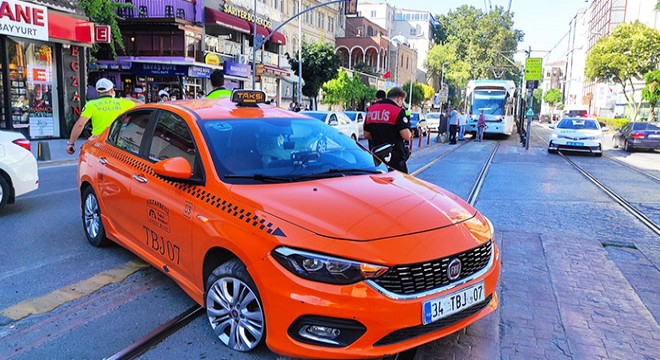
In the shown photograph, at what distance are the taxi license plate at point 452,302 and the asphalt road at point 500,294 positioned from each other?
1.41 feet

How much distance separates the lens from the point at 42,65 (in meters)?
18.1

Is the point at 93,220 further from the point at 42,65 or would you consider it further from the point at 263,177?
the point at 42,65

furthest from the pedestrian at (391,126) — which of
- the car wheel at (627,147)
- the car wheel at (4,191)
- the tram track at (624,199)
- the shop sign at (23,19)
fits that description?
the car wheel at (627,147)

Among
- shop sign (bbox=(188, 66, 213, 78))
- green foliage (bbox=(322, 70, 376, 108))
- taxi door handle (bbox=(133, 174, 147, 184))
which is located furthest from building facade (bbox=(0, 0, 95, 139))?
green foliage (bbox=(322, 70, 376, 108))

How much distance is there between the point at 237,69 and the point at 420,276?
30.1 meters

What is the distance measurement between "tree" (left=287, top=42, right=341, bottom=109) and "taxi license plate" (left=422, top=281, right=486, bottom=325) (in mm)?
37738

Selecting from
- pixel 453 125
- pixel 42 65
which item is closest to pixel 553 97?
pixel 453 125

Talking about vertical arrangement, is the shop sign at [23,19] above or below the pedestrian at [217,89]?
above

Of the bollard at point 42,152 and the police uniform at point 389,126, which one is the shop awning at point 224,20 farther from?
the police uniform at point 389,126

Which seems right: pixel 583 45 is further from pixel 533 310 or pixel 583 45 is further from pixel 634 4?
pixel 533 310

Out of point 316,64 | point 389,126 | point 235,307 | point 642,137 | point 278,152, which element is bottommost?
point 235,307

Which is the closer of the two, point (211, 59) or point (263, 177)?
point (263, 177)

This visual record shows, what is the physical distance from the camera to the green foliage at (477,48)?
74812 mm

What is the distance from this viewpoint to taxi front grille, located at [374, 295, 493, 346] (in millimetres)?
2715
